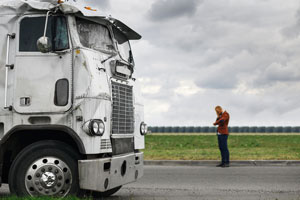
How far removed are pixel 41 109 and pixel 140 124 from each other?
203cm

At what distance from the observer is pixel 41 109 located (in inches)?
263

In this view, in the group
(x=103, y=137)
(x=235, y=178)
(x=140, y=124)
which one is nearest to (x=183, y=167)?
(x=235, y=178)

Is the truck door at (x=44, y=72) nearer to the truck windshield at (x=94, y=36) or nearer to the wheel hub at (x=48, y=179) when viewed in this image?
the truck windshield at (x=94, y=36)

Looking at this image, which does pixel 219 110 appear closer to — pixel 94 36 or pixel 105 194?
pixel 105 194

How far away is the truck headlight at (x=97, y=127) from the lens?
256 inches

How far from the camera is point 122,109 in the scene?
7.38m

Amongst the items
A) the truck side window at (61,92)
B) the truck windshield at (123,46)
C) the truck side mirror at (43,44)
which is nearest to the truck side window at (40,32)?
the truck side mirror at (43,44)

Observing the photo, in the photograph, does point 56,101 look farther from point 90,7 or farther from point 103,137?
point 90,7

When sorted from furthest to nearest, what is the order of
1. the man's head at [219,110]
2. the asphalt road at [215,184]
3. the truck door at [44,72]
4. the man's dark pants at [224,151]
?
the man's head at [219,110] → the man's dark pants at [224,151] → the asphalt road at [215,184] → the truck door at [44,72]

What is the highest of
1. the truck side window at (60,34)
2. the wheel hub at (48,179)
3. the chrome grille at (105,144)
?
the truck side window at (60,34)

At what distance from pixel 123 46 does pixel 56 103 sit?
212cm

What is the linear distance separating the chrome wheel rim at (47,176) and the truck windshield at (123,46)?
2.33 metres

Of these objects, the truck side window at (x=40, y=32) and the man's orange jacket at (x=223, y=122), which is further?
the man's orange jacket at (x=223, y=122)

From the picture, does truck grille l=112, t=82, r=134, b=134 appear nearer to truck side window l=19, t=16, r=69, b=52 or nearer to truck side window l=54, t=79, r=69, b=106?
truck side window l=54, t=79, r=69, b=106
